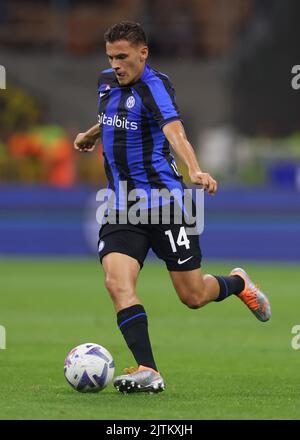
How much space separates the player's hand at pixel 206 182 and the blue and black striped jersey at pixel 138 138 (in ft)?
2.47

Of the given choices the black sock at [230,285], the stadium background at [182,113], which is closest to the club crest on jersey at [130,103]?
the black sock at [230,285]

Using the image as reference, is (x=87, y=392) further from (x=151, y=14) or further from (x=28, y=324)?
(x=151, y=14)

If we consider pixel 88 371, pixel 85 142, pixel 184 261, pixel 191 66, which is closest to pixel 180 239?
pixel 184 261

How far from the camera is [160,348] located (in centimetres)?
1033

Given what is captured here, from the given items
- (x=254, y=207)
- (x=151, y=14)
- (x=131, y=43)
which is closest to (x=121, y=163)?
(x=131, y=43)

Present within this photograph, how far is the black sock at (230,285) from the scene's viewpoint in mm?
8523

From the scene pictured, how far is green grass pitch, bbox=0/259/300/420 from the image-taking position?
691 centimetres

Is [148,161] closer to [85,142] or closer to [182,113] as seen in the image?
[85,142]

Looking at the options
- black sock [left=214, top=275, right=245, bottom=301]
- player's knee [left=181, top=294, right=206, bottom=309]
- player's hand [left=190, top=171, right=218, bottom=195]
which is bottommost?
player's knee [left=181, top=294, right=206, bottom=309]

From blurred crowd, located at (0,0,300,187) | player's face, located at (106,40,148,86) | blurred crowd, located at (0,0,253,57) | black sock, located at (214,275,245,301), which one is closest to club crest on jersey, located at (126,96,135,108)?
player's face, located at (106,40,148,86)

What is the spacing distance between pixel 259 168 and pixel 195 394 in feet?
43.9

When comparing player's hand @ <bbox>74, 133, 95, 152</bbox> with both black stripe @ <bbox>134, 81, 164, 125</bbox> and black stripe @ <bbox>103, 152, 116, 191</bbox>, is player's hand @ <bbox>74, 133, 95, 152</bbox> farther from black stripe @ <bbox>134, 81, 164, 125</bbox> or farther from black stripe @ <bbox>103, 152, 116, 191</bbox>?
black stripe @ <bbox>134, 81, 164, 125</bbox>

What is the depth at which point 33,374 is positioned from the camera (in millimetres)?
8539

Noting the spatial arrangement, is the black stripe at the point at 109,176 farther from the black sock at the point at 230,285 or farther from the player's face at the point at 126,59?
the black sock at the point at 230,285
